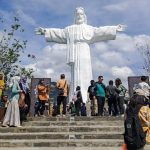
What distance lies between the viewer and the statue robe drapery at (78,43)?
74.3 ft

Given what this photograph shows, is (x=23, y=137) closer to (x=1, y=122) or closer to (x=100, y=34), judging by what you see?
(x=1, y=122)

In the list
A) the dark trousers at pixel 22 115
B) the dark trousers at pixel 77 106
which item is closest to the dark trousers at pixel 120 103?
the dark trousers at pixel 77 106

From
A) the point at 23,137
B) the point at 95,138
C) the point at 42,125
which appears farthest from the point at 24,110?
the point at 95,138

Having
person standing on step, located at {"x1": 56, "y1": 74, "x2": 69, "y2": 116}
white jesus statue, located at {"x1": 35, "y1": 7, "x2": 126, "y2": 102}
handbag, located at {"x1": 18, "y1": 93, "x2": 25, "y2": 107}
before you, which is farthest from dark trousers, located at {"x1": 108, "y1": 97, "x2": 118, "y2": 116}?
white jesus statue, located at {"x1": 35, "y1": 7, "x2": 126, "y2": 102}

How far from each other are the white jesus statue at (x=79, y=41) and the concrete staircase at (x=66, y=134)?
8632 mm

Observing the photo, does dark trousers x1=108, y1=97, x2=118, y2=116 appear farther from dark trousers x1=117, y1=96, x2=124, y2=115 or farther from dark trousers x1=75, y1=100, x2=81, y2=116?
dark trousers x1=75, y1=100, x2=81, y2=116

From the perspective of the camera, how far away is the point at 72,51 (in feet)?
74.6

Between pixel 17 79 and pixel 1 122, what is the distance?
1.59m

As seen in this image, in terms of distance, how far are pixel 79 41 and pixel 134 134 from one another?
16598mm

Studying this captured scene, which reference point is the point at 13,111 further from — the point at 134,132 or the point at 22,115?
the point at 134,132

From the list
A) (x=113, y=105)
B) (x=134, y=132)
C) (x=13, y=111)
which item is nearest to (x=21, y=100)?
(x=13, y=111)

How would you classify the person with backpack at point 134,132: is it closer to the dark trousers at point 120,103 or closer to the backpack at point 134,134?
the backpack at point 134,134

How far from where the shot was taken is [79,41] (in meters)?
22.9

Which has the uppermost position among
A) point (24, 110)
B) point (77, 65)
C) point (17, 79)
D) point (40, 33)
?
point (40, 33)
